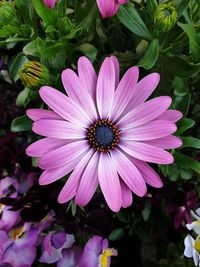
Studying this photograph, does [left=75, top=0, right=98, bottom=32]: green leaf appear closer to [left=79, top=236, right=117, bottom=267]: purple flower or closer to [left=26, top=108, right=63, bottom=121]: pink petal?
[left=26, top=108, right=63, bottom=121]: pink petal

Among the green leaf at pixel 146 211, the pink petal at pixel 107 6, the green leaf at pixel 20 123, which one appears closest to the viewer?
the pink petal at pixel 107 6

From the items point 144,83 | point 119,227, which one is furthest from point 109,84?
point 119,227

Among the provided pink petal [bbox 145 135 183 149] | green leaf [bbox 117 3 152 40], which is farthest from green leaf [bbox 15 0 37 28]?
pink petal [bbox 145 135 183 149]

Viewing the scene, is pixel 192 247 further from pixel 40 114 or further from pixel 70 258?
pixel 40 114

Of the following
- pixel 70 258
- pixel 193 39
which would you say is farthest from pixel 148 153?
pixel 70 258

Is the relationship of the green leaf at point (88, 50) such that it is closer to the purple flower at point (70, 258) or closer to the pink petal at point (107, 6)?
the pink petal at point (107, 6)

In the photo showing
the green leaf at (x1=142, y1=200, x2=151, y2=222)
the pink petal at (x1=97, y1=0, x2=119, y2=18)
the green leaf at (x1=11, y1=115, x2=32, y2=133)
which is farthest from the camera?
the green leaf at (x1=142, y1=200, x2=151, y2=222)

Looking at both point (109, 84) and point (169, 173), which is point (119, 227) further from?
point (109, 84)

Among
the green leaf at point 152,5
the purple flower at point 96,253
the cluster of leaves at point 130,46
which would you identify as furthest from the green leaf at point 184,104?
the purple flower at point 96,253
